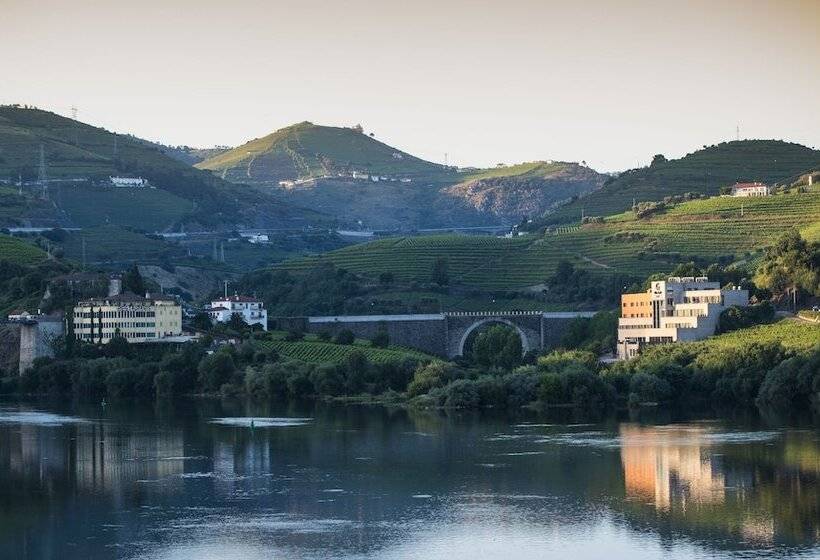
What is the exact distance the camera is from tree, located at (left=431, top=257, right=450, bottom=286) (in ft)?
458

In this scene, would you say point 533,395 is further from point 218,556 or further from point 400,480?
point 218,556

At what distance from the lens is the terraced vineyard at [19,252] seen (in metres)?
131

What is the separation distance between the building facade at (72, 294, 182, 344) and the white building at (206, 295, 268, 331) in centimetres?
581

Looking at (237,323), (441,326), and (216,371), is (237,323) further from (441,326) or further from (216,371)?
(216,371)

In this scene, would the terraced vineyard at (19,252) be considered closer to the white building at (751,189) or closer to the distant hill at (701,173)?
the distant hill at (701,173)

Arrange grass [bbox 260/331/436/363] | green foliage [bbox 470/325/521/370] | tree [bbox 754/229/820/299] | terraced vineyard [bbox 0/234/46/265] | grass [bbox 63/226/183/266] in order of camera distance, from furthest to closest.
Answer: grass [bbox 63/226/183/266] → terraced vineyard [bbox 0/234/46/265] → green foliage [bbox 470/325/521/370] → grass [bbox 260/331/436/363] → tree [bbox 754/229/820/299]

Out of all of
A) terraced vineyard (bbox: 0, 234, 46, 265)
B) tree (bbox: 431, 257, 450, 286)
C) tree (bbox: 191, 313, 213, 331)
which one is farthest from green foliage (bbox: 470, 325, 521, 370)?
terraced vineyard (bbox: 0, 234, 46, 265)

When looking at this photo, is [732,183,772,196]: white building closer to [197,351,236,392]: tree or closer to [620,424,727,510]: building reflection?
[197,351,236,392]: tree

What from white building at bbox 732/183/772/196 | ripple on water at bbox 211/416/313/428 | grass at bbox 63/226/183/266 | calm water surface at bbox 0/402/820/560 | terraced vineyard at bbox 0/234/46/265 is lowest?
calm water surface at bbox 0/402/820/560

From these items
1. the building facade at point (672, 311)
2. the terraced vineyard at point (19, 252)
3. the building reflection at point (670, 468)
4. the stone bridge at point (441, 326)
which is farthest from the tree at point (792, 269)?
the terraced vineyard at point (19, 252)

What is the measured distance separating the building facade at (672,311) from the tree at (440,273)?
32.7 meters

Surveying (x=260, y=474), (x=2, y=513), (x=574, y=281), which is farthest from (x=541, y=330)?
(x=2, y=513)

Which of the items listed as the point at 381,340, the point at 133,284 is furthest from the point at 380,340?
the point at 133,284

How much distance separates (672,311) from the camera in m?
105
